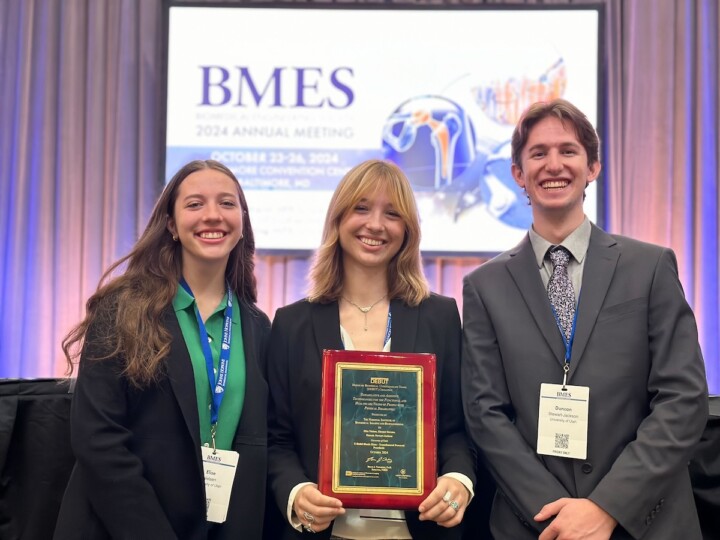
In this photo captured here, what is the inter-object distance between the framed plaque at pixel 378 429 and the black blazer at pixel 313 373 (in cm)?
18

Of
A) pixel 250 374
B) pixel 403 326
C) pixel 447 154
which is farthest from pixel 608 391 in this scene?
pixel 447 154

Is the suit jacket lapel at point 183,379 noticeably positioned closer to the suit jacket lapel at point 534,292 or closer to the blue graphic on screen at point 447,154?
the suit jacket lapel at point 534,292

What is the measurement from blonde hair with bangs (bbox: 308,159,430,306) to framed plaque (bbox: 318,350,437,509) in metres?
0.36

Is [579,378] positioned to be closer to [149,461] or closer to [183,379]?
[183,379]

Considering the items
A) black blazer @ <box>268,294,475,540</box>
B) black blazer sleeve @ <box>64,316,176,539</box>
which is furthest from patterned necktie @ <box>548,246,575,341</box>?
black blazer sleeve @ <box>64,316,176,539</box>

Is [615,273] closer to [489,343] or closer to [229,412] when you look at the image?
[489,343]

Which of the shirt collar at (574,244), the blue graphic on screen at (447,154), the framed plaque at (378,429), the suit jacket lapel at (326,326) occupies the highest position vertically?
the blue graphic on screen at (447,154)

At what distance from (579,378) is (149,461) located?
1243 mm

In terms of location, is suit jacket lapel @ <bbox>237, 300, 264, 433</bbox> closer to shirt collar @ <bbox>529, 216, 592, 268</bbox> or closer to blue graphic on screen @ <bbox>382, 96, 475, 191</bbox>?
shirt collar @ <bbox>529, 216, 592, 268</bbox>

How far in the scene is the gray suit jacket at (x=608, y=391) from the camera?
196cm

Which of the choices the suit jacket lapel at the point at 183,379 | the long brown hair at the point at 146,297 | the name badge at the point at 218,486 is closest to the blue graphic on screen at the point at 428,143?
the long brown hair at the point at 146,297

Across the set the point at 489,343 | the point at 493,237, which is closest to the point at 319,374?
the point at 489,343

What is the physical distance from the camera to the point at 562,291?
2.19 metres

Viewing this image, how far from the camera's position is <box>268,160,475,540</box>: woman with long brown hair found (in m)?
2.08
